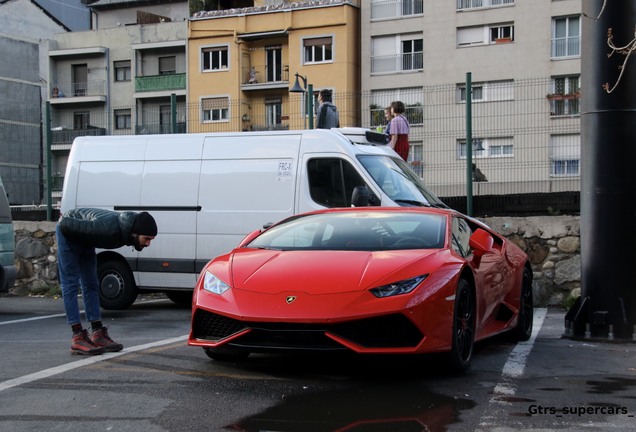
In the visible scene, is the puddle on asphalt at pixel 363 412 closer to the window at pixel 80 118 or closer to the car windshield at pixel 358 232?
the car windshield at pixel 358 232

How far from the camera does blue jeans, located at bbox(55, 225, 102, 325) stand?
771 centimetres

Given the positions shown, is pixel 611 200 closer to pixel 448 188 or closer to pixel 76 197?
pixel 448 188

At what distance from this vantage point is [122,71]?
62.4 m

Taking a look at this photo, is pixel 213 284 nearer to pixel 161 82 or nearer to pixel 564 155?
pixel 564 155

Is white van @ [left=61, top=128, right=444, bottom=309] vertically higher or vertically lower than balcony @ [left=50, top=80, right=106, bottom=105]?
lower

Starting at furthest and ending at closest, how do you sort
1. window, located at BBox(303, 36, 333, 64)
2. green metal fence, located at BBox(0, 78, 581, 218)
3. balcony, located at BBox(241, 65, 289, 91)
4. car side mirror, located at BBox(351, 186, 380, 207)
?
balcony, located at BBox(241, 65, 289, 91) → window, located at BBox(303, 36, 333, 64) → green metal fence, located at BBox(0, 78, 581, 218) → car side mirror, located at BBox(351, 186, 380, 207)

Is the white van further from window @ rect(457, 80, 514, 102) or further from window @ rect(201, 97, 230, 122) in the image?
window @ rect(201, 97, 230, 122)

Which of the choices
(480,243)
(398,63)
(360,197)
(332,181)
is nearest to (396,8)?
(398,63)

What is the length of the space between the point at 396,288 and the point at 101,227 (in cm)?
251

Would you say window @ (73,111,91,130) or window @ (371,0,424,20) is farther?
window @ (73,111,91,130)

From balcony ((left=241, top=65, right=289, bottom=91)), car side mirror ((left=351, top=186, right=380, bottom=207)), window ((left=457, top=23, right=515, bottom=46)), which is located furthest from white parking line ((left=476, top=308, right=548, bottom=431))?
balcony ((left=241, top=65, right=289, bottom=91))

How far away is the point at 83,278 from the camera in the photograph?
781cm

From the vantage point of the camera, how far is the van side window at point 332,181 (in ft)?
38.4

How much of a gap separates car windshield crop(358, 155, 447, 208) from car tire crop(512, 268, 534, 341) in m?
2.65
